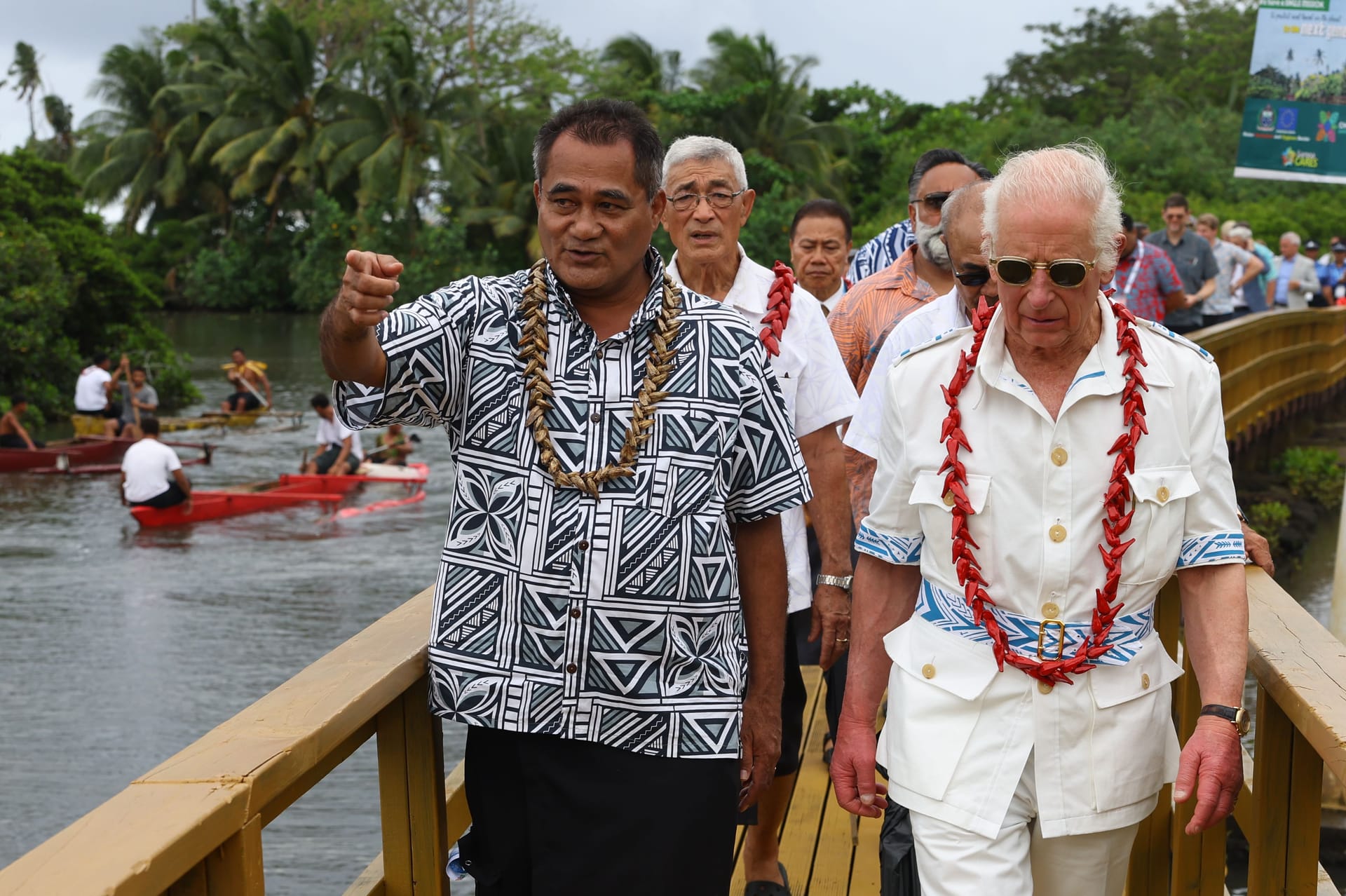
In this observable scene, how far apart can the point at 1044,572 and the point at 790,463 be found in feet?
1.81

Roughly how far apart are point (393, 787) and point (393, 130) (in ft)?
133

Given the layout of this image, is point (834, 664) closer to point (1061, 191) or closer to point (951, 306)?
point (951, 306)

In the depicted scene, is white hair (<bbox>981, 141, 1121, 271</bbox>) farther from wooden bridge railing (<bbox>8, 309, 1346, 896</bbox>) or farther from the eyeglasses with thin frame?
the eyeglasses with thin frame

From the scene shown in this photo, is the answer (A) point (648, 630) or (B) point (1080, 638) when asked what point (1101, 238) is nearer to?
(B) point (1080, 638)

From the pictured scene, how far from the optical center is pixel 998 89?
46.5 meters

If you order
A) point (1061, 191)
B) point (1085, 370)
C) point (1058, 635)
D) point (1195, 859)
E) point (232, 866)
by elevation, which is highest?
point (1061, 191)

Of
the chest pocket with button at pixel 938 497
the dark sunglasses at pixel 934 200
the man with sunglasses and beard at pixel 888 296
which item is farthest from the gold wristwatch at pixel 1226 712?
the dark sunglasses at pixel 934 200

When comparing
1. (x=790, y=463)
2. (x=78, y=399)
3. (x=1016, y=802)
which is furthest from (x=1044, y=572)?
(x=78, y=399)

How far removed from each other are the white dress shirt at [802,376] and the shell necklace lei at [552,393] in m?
0.92

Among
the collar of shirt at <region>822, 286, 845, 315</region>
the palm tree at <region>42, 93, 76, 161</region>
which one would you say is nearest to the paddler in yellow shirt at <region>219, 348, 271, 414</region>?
the collar of shirt at <region>822, 286, 845, 315</region>

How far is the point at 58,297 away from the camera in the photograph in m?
25.5

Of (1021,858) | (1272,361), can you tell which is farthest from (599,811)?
(1272,361)

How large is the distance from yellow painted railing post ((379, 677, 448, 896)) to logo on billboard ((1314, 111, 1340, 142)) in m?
7.09

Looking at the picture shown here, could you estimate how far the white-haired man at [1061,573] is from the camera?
7.83 feet
